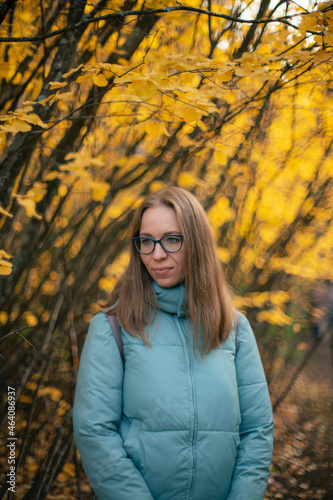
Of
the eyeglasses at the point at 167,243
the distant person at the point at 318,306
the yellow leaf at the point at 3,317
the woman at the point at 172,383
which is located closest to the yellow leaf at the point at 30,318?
the yellow leaf at the point at 3,317

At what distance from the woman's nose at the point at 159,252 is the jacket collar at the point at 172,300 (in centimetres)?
15

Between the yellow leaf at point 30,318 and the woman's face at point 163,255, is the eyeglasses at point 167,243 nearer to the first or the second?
the woman's face at point 163,255

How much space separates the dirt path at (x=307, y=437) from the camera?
133 inches

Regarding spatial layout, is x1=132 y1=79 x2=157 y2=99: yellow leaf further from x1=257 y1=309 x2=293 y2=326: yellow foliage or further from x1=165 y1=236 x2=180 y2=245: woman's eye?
x1=257 y1=309 x2=293 y2=326: yellow foliage

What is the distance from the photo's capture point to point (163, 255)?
1362mm

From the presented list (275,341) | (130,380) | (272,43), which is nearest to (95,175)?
(272,43)

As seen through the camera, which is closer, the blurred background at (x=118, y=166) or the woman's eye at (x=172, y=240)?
the woman's eye at (x=172, y=240)

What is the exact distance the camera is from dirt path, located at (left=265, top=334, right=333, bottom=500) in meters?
3.37

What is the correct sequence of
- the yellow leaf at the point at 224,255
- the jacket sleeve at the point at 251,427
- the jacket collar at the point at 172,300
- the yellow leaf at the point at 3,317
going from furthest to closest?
1. the yellow leaf at the point at 224,255
2. the yellow leaf at the point at 3,317
3. the jacket collar at the point at 172,300
4. the jacket sleeve at the point at 251,427

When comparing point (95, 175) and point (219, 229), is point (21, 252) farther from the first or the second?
point (219, 229)

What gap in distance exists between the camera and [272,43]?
233 centimetres

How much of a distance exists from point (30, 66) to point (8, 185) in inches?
37.5

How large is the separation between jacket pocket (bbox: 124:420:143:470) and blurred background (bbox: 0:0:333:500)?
1107mm

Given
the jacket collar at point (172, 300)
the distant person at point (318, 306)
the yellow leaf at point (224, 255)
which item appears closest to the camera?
the jacket collar at point (172, 300)
